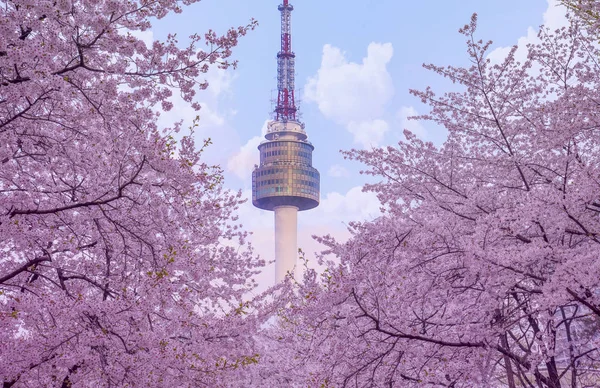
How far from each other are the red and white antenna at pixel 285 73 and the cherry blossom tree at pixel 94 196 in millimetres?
85345

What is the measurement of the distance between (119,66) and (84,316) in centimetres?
258

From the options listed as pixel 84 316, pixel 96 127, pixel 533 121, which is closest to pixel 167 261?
pixel 84 316

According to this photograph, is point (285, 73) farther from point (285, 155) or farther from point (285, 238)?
point (285, 238)

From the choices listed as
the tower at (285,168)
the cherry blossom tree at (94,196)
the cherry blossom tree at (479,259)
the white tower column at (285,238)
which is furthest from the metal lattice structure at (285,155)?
the cherry blossom tree at (94,196)

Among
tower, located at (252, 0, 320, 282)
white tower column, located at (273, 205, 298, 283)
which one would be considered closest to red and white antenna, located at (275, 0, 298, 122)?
tower, located at (252, 0, 320, 282)

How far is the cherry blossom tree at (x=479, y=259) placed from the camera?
239 inches

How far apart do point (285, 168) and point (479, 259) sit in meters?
85.0

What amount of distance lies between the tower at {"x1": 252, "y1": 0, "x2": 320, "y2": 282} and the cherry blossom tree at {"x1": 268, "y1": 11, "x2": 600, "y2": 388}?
80.6 metres

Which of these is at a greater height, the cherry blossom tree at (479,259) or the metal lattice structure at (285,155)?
the metal lattice structure at (285,155)

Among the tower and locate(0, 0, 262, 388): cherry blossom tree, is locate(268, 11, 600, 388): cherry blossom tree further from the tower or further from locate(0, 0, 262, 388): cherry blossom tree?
the tower

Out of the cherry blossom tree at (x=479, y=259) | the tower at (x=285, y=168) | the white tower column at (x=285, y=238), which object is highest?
the tower at (x=285, y=168)

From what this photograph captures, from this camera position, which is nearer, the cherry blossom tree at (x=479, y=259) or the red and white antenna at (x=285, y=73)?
the cherry blossom tree at (x=479, y=259)

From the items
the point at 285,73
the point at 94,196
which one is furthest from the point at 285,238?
the point at 94,196

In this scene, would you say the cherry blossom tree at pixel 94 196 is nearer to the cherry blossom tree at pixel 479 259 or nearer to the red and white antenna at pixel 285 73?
the cherry blossom tree at pixel 479 259
